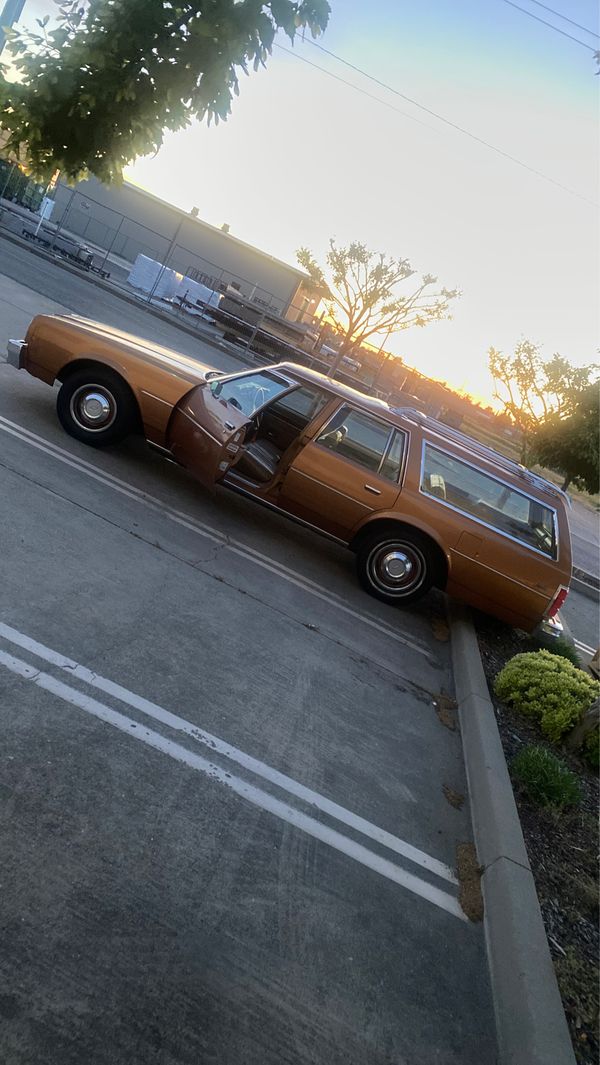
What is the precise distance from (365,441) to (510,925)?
471cm

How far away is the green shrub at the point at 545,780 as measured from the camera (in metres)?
4.56

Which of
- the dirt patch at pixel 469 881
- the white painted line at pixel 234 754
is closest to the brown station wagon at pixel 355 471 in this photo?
the white painted line at pixel 234 754

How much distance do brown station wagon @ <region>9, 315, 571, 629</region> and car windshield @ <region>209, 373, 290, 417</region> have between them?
1cm

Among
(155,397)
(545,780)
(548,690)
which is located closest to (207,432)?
(155,397)

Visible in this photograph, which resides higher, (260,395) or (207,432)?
(260,395)

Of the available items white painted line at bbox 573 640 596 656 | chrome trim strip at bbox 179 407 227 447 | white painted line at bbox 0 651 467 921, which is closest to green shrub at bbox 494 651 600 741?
white painted line at bbox 0 651 467 921

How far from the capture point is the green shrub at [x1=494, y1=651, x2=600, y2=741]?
5.62m

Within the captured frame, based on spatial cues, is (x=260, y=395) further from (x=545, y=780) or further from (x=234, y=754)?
(x=545, y=780)

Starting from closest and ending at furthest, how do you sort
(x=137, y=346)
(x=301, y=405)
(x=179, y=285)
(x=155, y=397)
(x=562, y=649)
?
(x=155, y=397)
(x=137, y=346)
(x=562, y=649)
(x=301, y=405)
(x=179, y=285)

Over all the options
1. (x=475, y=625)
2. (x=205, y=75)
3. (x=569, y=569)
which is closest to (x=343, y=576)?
(x=475, y=625)

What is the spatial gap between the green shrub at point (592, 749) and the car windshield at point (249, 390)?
393 cm

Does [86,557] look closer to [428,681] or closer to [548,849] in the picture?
[428,681]

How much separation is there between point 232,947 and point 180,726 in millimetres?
1258

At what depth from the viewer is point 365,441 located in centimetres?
718
